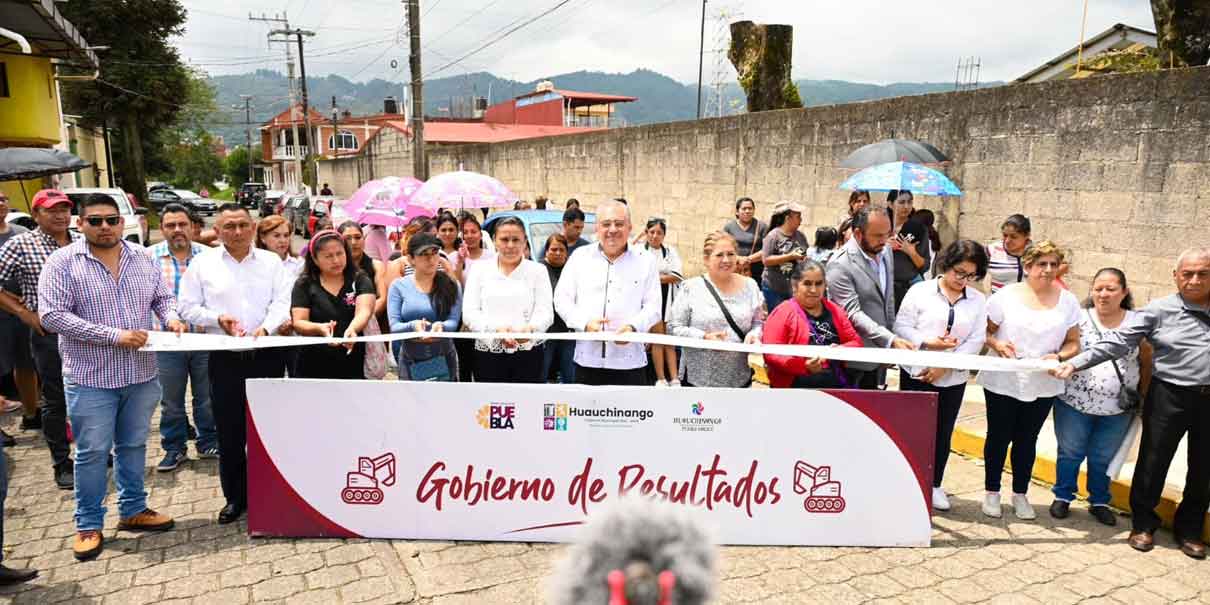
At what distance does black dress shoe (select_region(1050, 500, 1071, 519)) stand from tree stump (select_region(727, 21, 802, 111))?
9995 mm

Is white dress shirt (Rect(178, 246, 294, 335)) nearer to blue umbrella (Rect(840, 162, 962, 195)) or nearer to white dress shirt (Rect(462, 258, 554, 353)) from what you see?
white dress shirt (Rect(462, 258, 554, 353))

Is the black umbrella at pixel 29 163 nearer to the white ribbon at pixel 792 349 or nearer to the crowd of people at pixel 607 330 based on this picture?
the crowd of people at pixel 607 330

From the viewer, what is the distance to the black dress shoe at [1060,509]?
4457mm

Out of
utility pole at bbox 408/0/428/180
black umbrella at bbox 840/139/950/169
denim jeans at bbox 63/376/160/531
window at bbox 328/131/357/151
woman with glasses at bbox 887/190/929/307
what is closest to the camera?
denim jeans at bbox 63/376/160/531

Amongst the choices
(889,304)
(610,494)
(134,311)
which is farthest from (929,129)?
(134,311)

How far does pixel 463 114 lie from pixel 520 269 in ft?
211

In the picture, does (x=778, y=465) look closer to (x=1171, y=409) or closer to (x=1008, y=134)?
(x=1171, y=409)

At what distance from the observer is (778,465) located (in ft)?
12.9

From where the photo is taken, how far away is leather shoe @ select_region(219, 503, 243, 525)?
427 cm

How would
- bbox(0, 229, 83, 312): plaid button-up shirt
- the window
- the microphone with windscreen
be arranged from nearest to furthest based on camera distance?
the microphone with windscreen, bbox(0, 229, 83, 312): plaid button-up shirt, the window

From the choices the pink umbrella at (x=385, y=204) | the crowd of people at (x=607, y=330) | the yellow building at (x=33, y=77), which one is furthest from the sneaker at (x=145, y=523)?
the yellow building at (x=33, y=77)

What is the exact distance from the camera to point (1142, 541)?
405 cm

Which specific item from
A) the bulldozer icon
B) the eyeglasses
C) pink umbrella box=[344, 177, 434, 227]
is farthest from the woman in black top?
pink umbrella box=[344, 177, 434, 227]

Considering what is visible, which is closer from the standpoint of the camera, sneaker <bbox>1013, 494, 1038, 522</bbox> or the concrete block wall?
sneaker <bbox>1013, 494, 1038, 522</bbox>
